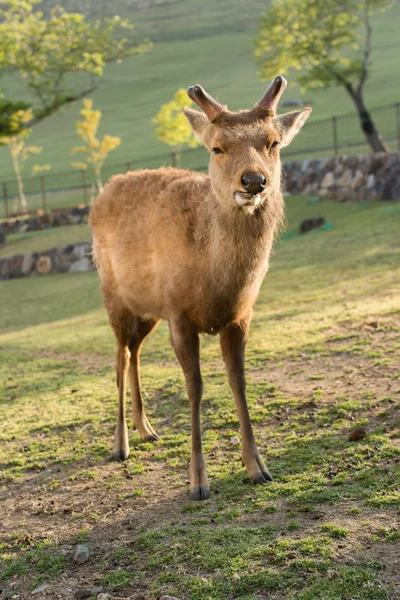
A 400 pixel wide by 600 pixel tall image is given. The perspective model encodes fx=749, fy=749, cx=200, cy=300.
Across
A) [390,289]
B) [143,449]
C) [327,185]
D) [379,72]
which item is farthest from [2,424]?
[379,72]

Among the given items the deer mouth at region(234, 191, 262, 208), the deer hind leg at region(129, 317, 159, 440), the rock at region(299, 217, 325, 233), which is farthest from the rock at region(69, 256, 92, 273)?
the deer mouth at region(234, 191, 262, 208)

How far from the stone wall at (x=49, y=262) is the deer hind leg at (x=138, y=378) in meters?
12.5

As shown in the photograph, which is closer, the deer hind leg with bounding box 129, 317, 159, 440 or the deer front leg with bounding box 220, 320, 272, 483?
the deer front leg with bounding box 220, 320, 272, 483

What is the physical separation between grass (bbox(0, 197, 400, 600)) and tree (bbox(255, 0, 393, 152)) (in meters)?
20.7

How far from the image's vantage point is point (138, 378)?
5883 millimetres

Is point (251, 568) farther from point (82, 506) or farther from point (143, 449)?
point (143, 449)

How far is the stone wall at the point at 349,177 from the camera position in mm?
19703

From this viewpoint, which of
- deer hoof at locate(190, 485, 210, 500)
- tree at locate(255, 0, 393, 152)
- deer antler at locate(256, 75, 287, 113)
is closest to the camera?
deer hoof at locate(190, 485, 210, 500)

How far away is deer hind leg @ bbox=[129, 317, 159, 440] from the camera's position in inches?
222

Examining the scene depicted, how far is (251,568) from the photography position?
341 cm

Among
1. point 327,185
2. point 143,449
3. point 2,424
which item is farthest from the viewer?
point 327,185

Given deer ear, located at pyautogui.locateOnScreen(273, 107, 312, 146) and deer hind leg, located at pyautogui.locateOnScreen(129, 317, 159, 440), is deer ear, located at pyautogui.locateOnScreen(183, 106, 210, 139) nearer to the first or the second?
deer ear, located at pyautogui.locateOnScreen(273, 107, 312, 146)

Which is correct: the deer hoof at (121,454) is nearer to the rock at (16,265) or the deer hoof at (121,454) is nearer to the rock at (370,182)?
the rock at (16,265)

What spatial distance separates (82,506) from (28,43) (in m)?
23.7
